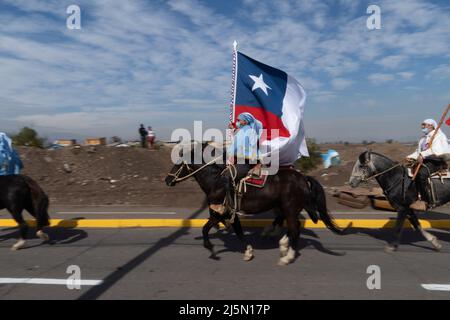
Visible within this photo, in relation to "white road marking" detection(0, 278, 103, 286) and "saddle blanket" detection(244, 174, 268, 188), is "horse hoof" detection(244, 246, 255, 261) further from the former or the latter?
"white road marking" detection(0, 278, 103, 286)

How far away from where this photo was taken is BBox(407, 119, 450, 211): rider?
681 centimetres

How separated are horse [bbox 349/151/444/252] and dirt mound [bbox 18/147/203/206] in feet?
20.0

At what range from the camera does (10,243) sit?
7375 mm

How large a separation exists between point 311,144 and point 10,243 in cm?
1643

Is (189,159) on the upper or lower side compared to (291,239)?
upper

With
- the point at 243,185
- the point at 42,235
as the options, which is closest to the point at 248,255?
the point at 243,185

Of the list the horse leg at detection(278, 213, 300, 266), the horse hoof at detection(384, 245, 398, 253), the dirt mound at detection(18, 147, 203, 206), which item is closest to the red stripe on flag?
the horse leg at detection(278, 213, 300, 266)

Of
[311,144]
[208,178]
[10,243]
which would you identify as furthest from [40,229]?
[311,144]

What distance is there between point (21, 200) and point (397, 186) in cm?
737

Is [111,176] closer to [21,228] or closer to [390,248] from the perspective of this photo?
[21,228]

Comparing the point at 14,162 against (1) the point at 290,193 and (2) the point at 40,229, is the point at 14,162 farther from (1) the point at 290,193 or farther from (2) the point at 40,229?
(1) the point at 290,193

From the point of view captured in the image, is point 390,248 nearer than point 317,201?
Yes

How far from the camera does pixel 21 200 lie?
6965 mm

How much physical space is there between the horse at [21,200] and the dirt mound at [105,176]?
526cm
